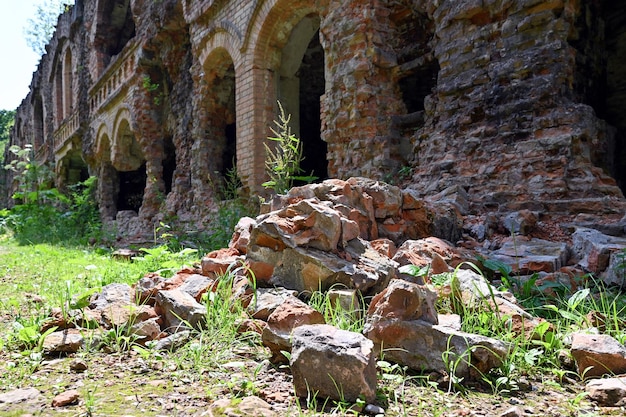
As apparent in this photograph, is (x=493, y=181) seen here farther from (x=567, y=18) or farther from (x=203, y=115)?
(x=203, y=115)

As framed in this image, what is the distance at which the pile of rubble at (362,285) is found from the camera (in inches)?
68.5

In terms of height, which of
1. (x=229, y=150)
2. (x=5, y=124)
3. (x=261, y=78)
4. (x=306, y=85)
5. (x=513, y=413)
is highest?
(x=5, y=124)

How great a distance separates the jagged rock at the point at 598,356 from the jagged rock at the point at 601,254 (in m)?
1.09

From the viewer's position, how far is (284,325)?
197 cm

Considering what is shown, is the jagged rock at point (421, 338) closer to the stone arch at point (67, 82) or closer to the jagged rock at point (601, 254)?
the jagged rock at point (601, 254)

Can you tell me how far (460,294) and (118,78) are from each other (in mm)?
12834

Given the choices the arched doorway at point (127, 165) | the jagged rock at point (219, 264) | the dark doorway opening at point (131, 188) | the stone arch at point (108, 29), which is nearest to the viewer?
the jagged rock at point (219, 264)

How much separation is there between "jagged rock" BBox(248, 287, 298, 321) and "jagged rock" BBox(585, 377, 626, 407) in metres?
1.33

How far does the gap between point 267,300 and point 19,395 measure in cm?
115

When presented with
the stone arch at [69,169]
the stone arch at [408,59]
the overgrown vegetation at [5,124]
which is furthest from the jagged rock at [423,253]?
the overgrown vegetation at [5,124]

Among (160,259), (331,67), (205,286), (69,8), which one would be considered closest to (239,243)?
(205,286)

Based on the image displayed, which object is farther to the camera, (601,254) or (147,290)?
(601,254)

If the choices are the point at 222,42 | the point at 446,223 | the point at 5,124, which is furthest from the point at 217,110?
the point at 5,124

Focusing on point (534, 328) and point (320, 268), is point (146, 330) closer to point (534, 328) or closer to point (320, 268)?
point (320, 268)
